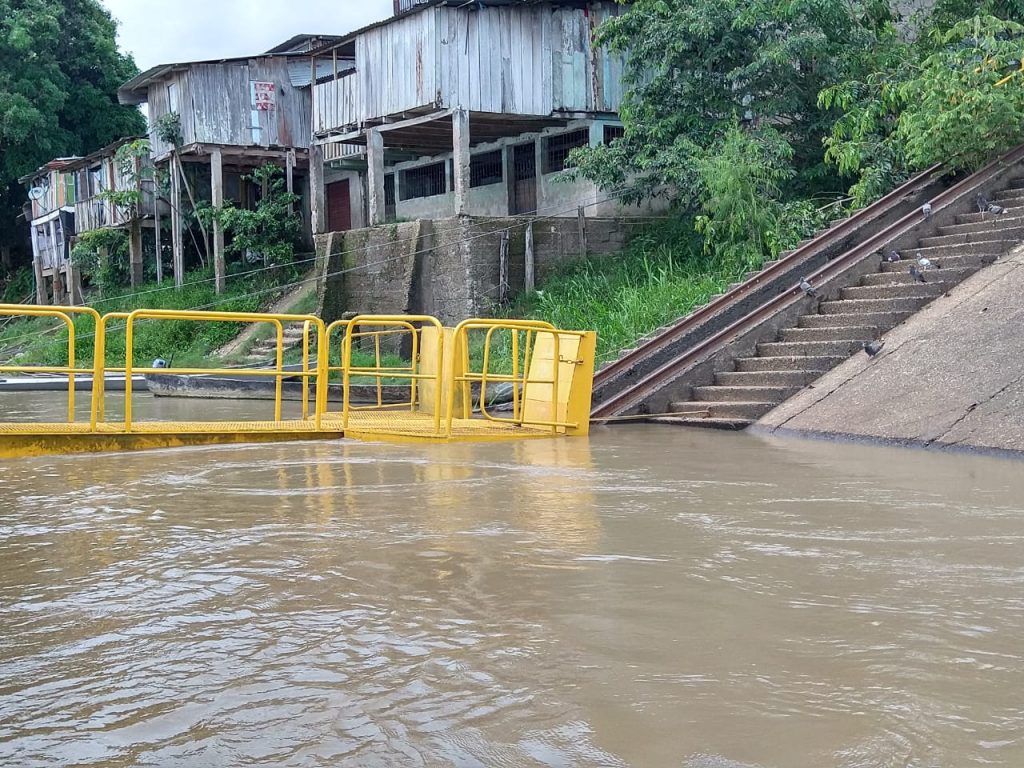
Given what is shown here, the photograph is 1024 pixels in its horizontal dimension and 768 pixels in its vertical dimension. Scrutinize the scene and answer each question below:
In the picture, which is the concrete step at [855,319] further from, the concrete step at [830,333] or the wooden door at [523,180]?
the wooden door at [523,180]

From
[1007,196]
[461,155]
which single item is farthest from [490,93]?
[1007,196]

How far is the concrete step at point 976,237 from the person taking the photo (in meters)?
12.6

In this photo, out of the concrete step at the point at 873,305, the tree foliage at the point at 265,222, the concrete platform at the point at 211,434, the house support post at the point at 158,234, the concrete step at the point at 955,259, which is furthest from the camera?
the house support post at the point at 158,234

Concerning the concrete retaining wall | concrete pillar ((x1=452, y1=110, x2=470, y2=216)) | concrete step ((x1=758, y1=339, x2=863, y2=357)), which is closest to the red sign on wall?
the concrete retaining wall

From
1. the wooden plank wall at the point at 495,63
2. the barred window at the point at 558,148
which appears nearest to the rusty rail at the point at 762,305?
the wooden plank wall at the point at 495,63

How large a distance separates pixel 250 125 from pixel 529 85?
9.54m

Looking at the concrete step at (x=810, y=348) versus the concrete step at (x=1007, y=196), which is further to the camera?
the concrete step at (x=1007, y=196)

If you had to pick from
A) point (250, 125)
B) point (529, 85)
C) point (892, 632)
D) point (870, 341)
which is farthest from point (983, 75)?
point (250, 125)

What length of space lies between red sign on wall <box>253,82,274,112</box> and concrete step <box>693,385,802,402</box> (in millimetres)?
19189

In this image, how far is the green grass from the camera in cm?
A: 1587

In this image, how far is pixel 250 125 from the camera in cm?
2861

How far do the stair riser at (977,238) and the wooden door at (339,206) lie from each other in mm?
20218

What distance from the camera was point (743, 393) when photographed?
1223 cm

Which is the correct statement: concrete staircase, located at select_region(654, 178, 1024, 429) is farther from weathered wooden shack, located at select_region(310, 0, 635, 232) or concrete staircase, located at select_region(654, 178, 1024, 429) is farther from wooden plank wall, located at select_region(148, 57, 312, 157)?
wooden plank wall, located at select_region(148, 57, 312, 157)
